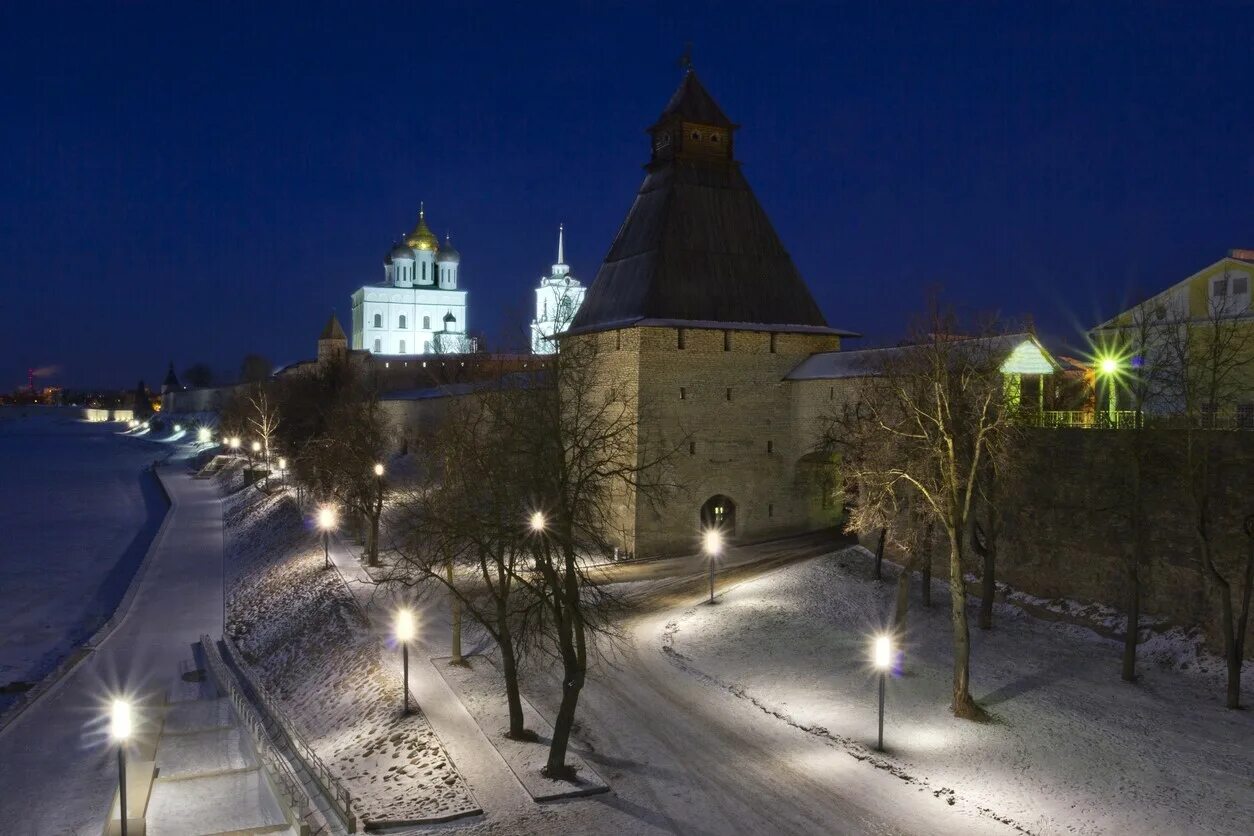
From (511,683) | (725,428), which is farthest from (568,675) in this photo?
(725,428)

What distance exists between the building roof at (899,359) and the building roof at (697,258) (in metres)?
1.68

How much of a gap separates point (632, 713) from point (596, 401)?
1433 cm

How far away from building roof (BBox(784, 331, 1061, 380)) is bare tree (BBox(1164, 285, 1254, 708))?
3314 mm

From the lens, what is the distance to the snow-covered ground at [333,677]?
11359mm

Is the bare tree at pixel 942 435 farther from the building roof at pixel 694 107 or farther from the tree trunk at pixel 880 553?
the building roof at pixel 694 107

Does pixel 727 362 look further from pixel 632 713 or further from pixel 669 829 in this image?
pixel 669 829

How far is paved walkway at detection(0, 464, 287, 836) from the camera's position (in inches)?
510

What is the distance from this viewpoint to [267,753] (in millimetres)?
13289

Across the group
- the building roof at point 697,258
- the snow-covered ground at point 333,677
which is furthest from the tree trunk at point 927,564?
the snow-covered ground at point 333,677

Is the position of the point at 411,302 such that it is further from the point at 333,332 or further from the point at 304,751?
the point at 304,751

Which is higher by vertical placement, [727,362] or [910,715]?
[727,362]

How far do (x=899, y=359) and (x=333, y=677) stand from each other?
13851 mm

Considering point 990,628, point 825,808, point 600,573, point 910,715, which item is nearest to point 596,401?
point 600,573

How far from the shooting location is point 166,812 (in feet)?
39.1
